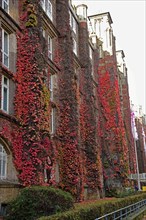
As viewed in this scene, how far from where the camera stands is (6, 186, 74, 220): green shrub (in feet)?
39.8

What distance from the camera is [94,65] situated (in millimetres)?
39469

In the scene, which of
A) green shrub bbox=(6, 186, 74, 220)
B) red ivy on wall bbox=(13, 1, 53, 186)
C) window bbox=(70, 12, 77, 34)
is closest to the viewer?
A: green shrub bbox=(6, 186, 74, 220)

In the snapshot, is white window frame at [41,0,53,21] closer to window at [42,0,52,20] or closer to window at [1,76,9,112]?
window at [42,0,52,20]

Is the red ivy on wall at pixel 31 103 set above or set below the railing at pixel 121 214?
above

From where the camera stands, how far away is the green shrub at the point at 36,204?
12.1 m

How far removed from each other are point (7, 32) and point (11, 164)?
7544mm

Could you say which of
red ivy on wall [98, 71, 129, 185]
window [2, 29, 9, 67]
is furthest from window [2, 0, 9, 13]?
red ivy on wall [98, 71, 129, 185]

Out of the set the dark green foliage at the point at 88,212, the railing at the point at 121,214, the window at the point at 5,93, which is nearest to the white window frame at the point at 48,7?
the window at the point at 5,93

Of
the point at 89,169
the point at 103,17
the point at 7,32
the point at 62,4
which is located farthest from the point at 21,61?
the point at 103,17

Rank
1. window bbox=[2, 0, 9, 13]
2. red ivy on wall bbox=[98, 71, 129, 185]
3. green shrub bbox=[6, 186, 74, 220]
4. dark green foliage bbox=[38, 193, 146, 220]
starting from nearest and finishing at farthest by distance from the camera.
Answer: dark green foliage bbox=[38, 193, 146, 220] → green shrub bbox=[6, 186, 74, 220] → window bbox=[2, 0, 9, 13] → red ivy on wall bbox=[98, 71, 129, 185]

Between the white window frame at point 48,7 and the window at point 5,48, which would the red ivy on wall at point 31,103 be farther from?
the white window frame at point 48,7

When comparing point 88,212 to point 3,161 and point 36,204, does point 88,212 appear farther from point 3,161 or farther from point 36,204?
point 3,161

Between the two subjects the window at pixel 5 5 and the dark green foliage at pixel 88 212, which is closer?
the dark green foliage at pixel 88 212

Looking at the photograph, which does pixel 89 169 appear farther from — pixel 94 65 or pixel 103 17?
pixel 103 17
